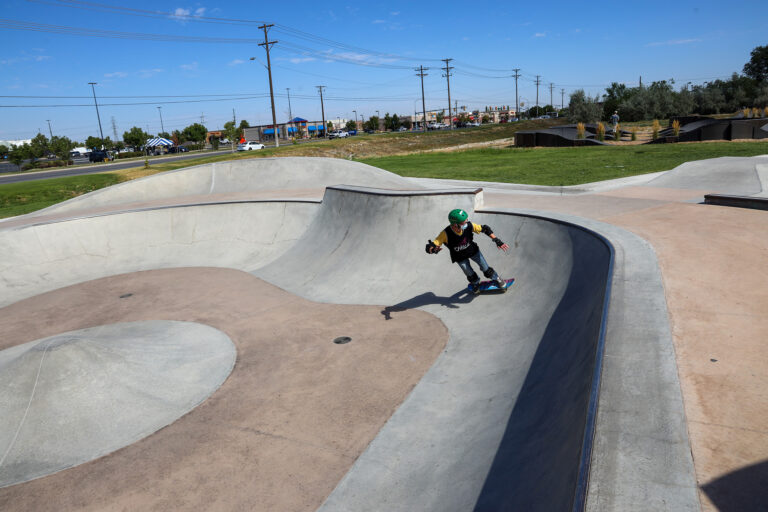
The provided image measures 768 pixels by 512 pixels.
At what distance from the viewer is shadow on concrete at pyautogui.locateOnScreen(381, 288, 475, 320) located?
331 inches

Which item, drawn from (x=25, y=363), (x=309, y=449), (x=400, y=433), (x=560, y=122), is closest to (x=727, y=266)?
(x=400, y=433)

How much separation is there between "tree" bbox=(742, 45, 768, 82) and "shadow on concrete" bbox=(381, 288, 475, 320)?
106 metres

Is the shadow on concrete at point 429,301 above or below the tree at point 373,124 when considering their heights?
below

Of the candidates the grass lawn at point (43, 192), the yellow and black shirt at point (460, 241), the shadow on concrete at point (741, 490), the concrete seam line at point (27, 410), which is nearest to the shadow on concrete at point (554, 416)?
the shadow on concrete at point (741, 490)

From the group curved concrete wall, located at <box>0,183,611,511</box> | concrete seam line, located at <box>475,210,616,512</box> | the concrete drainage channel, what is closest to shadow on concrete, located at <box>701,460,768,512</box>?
the concrete drainage channel

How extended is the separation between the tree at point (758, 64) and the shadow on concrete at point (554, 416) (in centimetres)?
10772

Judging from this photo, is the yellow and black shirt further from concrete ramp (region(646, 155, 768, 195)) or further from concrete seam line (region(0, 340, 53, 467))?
concrete ramp (region(646, 155, 768, 195))

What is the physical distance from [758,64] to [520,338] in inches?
4394

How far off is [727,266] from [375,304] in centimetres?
580

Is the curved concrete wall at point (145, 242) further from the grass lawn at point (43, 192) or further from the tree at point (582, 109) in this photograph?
the tree at point (582, 109)

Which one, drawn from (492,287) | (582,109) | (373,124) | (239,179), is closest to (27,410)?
(492,287)

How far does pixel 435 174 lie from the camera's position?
849 inches

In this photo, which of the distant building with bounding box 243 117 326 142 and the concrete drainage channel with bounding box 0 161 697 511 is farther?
the distant building with bounding box 243 117 326 142

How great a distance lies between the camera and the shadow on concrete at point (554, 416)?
10.4 ft
